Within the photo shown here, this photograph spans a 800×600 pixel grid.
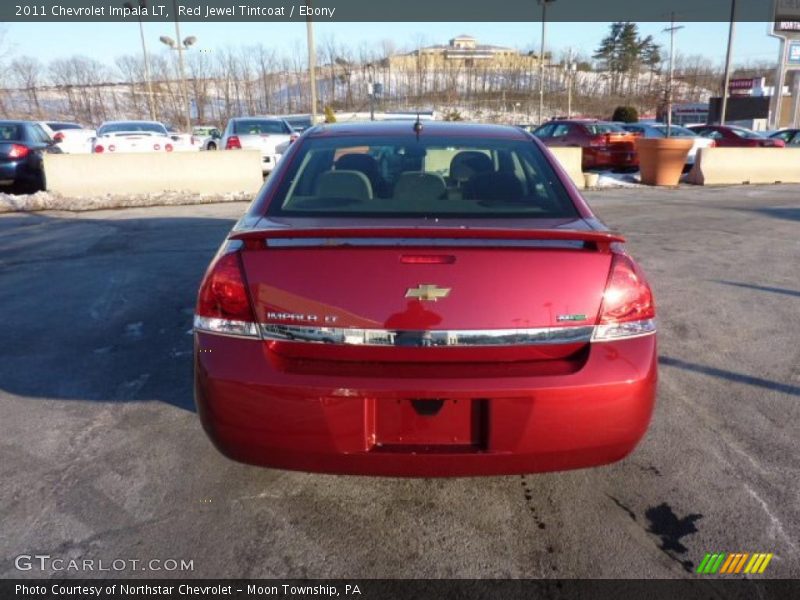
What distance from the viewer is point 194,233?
8.84 metres

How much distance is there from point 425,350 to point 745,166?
16460 mm

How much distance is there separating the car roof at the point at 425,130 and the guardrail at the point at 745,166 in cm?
1384

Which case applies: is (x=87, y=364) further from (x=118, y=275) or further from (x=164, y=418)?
(x=118, y=275)

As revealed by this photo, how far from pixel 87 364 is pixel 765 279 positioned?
6.00 metres

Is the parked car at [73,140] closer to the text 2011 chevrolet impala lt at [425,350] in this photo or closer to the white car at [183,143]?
the white car at [183,143]

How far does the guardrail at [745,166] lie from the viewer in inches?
618

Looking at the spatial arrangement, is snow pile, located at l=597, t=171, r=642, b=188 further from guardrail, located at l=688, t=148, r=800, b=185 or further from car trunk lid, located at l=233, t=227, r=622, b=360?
car trunk lid, located at l=233, t=227, r=622, b=360

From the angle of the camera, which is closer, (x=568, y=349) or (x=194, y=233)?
(x=568, y=349)

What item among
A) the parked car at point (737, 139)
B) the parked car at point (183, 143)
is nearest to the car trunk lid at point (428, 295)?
the parked car at point (183, 143)

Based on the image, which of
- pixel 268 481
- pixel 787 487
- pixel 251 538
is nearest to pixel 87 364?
pixel 268 481

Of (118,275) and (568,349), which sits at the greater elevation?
(568,349)

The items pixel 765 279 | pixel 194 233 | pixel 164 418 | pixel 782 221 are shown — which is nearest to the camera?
pixel 164 418

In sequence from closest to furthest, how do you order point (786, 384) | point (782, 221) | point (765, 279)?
point (786, 384), point (765, 279), point (782, 221)

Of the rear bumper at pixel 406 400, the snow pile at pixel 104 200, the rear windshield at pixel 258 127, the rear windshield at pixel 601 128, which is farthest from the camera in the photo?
the rear windshield at pixel 601 128
